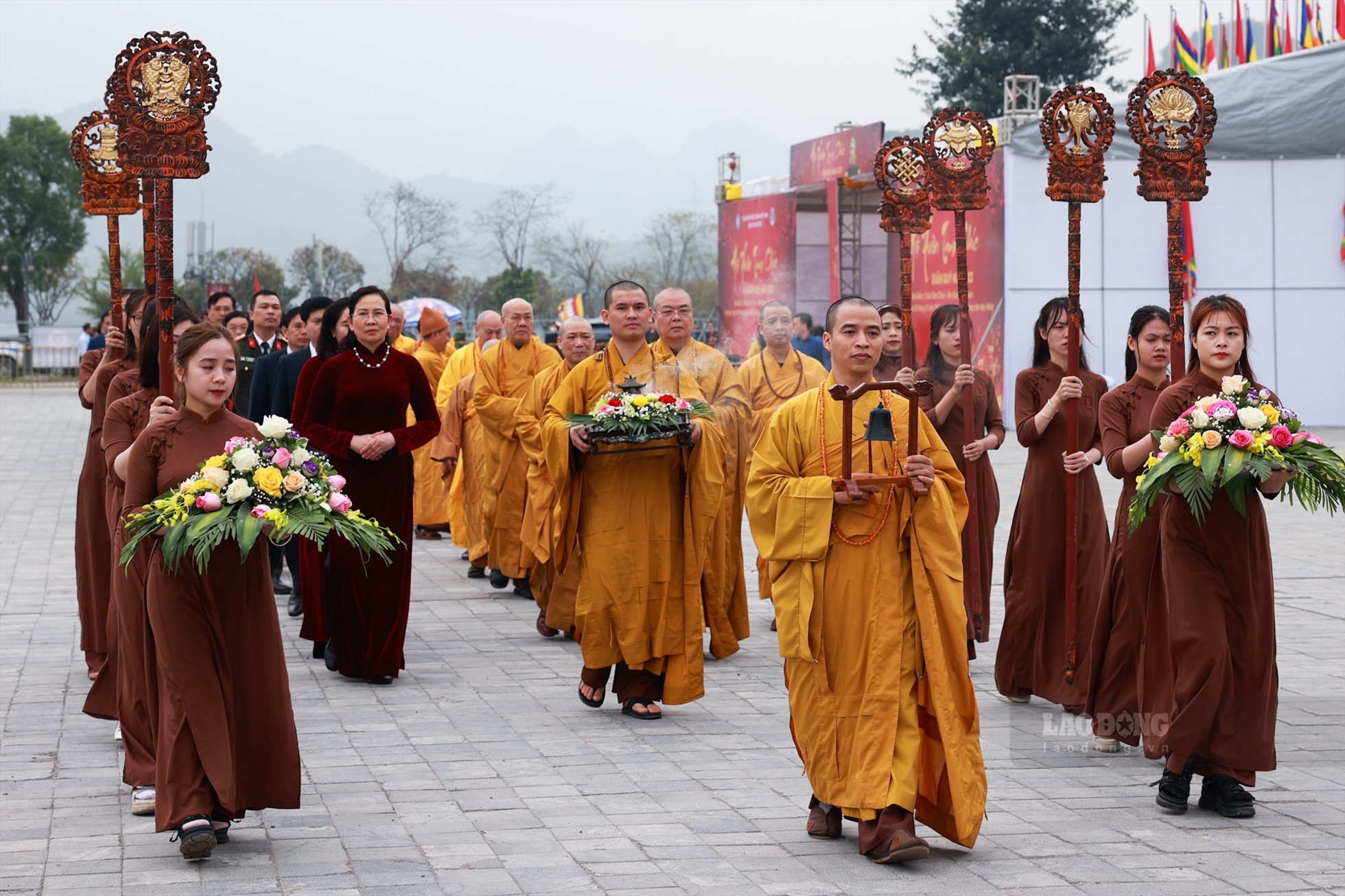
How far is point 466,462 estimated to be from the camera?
12609 mm

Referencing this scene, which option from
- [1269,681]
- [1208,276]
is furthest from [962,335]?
[1208,276]

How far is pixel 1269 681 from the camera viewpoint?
5.54m

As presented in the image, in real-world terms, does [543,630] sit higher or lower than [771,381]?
lower

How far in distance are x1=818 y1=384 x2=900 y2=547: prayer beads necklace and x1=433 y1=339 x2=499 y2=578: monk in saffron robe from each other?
6417mm

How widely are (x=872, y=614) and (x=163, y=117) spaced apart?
303 centimetres

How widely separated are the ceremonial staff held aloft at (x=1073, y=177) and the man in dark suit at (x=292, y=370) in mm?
4329

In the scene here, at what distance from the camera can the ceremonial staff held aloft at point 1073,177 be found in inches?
271

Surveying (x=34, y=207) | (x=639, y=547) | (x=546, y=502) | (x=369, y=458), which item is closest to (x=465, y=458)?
(x=546, y=502)

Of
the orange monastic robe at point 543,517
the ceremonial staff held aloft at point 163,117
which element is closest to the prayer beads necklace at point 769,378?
the orange monastic robe at point 543,517

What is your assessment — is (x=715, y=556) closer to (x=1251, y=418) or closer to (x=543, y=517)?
(x=543, y=517)

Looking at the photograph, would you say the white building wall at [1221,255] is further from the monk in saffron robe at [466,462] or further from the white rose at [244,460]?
the white rose at [244,460]

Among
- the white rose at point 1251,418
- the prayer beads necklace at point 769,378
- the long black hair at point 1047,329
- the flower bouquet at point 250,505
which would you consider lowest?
the flower bouquet at point 250,505

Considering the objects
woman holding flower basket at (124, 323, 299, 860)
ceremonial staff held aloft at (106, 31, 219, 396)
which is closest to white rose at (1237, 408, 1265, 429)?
woman holding flower basket at (124, 323, 299, 860)

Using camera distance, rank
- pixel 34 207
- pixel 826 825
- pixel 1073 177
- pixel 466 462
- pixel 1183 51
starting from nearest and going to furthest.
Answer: pixel 826 825
pixel 1073 177
pixel 466 462
pixel 1183 51
pixel 34 207
